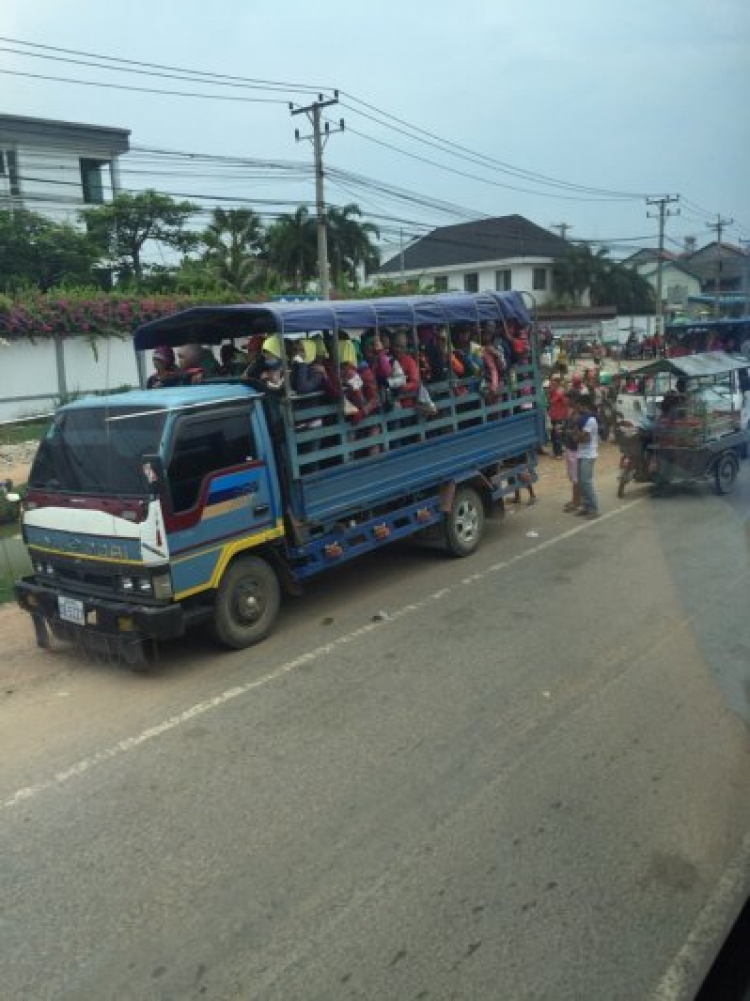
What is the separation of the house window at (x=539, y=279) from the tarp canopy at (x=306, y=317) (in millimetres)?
49340

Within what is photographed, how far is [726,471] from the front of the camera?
462 inches

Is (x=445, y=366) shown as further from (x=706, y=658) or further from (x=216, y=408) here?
(x=706, y=658)

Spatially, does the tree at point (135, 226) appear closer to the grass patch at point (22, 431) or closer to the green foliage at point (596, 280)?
the grass patch at point (22, 431)

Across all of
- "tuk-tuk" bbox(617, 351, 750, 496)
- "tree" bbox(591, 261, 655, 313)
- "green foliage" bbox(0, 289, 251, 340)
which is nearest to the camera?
"tuk-tuk" bbox(617, 351, 750, 496)

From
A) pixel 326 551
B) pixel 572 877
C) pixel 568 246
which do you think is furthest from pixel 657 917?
pixel 568 246

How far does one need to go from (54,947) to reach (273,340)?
459cm

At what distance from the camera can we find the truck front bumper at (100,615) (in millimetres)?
5793

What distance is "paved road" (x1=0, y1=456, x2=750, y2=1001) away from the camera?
10.4ft

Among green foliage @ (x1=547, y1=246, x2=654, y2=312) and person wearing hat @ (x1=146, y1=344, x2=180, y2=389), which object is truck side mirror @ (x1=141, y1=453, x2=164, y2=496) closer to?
person wearing hat @ (x1=146, y1=344, x2=180, y2=389)

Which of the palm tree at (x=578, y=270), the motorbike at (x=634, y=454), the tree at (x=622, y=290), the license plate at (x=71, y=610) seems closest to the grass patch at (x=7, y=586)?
the license plate at (x=71, y=610)

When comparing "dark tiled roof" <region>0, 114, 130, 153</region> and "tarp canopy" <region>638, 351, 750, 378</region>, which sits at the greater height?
"dark tiled roof" <region>0, 114, 130, 153</region>

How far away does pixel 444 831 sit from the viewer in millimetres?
3939

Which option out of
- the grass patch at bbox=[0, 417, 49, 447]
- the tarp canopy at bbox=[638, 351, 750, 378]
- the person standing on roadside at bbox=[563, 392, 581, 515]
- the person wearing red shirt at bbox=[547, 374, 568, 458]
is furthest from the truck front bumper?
the grass patch at bbox=[0, 417, 49, 447]

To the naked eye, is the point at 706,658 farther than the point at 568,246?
No
